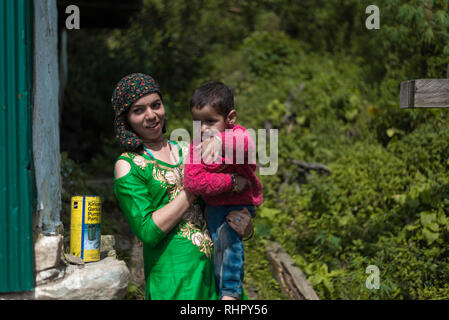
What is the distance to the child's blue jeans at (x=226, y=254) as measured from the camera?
7.66ft

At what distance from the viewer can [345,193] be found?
586 centimetres

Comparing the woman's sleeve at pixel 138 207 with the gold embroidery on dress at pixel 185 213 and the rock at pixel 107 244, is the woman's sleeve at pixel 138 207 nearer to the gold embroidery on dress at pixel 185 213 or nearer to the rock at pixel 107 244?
the gold embroidery on dress at pixel 185 213

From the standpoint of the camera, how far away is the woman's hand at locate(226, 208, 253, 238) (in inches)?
91.7

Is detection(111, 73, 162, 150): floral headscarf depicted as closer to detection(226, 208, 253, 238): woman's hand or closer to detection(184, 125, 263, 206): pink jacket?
detection(184, 125, 263, 206): pink jacket

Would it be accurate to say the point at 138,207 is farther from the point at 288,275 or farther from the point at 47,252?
the point at 288,275

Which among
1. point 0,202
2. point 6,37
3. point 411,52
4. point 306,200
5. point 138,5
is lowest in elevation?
point 306,200

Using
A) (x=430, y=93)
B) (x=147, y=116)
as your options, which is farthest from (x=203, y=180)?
(x=430, y=93)

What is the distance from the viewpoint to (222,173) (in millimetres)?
2311

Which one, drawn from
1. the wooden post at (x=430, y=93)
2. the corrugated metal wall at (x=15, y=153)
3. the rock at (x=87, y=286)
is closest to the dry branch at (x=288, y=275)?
the wooden post at (x=430, y=93)

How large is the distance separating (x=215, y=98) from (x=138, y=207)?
0.68 meters

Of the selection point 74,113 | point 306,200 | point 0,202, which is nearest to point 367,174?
point 306,200

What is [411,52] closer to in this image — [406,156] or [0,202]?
[406,156]

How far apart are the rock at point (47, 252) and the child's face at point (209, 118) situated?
3.14 feet

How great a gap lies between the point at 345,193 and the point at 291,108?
2638mm
